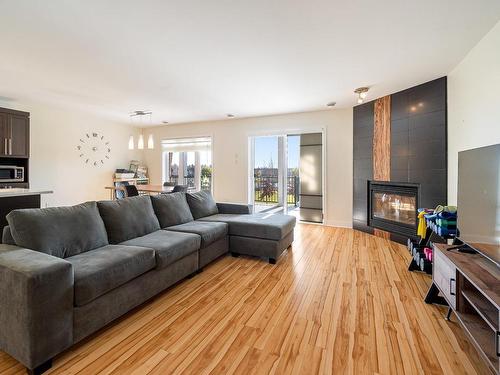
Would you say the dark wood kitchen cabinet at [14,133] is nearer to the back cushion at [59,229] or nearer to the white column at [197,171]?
the back cushion at [59,229]

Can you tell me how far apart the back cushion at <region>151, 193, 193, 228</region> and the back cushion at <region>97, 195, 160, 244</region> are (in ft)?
0.49

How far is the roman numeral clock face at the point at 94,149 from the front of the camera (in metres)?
5.57

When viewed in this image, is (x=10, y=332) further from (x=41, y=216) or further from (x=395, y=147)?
(x=395, y=147)

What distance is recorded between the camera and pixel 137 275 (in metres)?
1.94

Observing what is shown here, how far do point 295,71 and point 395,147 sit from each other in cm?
212

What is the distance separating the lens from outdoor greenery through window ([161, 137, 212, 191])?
6.42 metres

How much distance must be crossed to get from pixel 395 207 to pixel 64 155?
6522 millimetres

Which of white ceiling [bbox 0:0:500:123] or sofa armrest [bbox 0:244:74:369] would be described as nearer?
sofa armrest [bbox 0:244:74:369]

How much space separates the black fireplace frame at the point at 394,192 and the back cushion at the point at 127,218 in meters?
3.58

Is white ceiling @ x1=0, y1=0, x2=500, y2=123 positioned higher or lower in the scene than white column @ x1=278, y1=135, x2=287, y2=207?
higher

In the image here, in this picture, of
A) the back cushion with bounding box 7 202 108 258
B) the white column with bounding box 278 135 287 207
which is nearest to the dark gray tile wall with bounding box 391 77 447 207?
the white column with bounding box 278 135 287 207

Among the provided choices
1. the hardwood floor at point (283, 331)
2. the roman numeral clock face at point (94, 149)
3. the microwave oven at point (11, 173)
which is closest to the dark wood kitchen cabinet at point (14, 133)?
the microwave oven at point (11, 173)

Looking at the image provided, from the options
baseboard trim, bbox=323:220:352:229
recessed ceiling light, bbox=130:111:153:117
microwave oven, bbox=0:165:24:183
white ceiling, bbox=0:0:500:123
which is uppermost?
recessed ceiling light, bbox=130:111:153:117

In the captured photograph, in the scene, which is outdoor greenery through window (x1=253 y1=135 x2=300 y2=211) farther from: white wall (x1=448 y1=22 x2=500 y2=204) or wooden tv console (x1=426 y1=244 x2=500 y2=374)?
wooden tv console (x1=426 y1=244 x2=500 y2=374)
